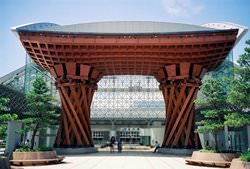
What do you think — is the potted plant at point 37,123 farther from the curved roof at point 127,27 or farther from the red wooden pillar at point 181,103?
the red wooden pillar at point 181,103

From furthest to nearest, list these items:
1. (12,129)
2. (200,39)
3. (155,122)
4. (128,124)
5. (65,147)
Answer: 1. (128,124)
2. (155,122)
3. (65,147)
4. (200,39)
5. (12,129)

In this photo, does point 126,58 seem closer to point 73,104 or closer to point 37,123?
point 73,104

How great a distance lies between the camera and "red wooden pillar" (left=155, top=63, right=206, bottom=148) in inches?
1112

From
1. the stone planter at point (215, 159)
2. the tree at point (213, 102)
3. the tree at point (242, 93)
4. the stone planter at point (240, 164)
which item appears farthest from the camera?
the tree at point (213, 102)

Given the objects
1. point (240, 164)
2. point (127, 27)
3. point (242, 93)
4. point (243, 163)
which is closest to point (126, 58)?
point (127, 27)

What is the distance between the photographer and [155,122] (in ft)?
198

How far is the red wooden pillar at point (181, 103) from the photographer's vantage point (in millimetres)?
28250

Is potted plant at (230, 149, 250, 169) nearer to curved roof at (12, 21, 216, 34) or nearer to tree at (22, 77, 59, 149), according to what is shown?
tree at (22, 77, 59, 149)

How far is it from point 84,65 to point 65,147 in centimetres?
933

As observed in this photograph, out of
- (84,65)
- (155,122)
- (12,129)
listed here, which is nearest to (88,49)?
(84,65)

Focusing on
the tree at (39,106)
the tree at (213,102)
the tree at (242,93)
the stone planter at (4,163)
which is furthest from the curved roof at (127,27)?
the stone planter at (4,163)

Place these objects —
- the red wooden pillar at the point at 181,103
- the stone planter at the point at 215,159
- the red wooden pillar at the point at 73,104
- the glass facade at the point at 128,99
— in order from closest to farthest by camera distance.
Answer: the stone planter at the point at 215,159
the red wooden pillar at the point at 181,103
the red wooden pillar at the point at 73,104
the glass facade at the point at 128,99

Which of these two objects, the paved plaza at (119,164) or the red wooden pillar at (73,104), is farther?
the red wooden pillar at (73,104)

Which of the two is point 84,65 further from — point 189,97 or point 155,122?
point 155,122
